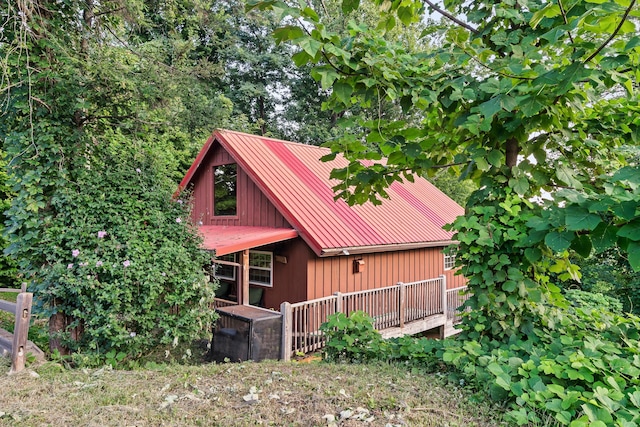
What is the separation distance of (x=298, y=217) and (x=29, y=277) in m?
5.08

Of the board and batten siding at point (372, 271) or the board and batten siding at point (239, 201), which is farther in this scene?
the board and batten siding at point (239, 201)

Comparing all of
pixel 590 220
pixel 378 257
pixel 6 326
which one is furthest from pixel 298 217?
pixel 590 220

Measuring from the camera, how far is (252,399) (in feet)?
9.30

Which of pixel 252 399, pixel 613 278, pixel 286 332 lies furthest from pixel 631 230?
pixel 613 278

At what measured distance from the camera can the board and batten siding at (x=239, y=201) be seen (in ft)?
32.1

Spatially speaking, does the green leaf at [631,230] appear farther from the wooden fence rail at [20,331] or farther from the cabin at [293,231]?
the cabin at [293,231]

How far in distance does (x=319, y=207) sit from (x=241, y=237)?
234 cm

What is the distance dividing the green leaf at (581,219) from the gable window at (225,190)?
9.55 meters

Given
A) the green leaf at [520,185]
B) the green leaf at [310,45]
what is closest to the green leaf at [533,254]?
the green leaf at [520,185]

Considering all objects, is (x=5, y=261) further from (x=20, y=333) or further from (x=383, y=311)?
(x=383, y=311)

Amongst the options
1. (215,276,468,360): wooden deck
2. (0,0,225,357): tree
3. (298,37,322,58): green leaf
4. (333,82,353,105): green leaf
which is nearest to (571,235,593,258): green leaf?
(333,82,353,105): green leaf

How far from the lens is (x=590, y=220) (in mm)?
2184

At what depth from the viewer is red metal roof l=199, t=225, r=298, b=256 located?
767 cm

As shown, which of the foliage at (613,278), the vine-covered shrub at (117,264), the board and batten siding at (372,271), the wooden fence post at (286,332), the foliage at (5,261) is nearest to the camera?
the vine-covered shrub at (117,264)
